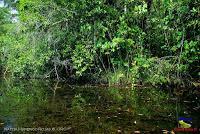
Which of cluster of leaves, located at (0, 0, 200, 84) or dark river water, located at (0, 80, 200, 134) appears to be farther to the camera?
cluster of leaves, located at (0, 0, 200, 84)

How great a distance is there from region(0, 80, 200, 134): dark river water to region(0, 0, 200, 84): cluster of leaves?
7.38 ft

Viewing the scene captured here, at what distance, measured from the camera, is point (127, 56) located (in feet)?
52.4

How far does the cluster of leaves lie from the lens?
13.4 meters

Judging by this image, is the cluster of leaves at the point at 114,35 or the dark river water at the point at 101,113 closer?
the dark river water at the point at 101,113

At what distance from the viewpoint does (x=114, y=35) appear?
1617 cm

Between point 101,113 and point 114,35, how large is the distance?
25.4ft

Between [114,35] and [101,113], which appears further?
[114,35]

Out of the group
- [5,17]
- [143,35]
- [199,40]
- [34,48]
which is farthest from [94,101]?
[5,17]

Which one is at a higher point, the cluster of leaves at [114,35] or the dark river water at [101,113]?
the cluster of leaves at [114,35]

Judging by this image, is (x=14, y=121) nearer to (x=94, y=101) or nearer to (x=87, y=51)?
(x=94, y=101)

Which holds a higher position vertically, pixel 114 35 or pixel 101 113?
pixel 114 35

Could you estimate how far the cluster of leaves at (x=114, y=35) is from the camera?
13.4m

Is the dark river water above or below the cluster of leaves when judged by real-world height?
below

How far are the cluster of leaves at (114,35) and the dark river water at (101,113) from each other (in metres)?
2.25
